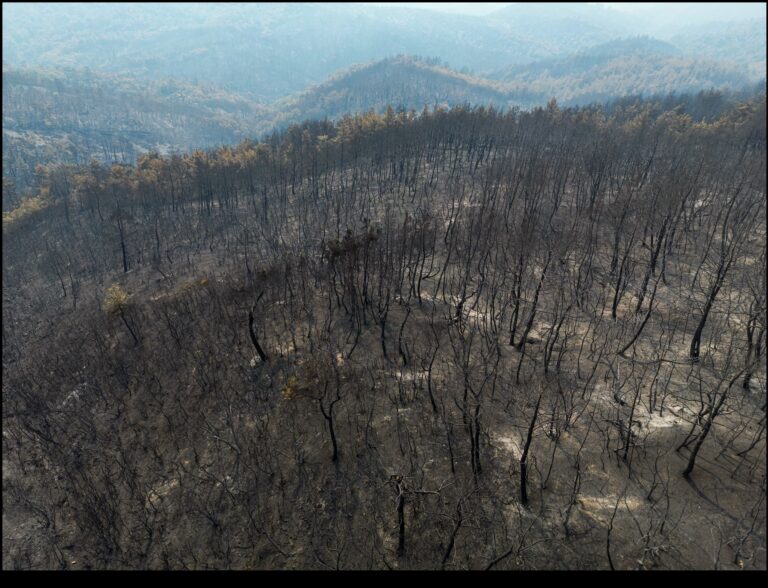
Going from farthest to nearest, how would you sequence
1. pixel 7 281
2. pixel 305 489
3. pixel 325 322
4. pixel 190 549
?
pixel 7 281 < pixel 325 322 < pixel 305 489 < pixel 190 549

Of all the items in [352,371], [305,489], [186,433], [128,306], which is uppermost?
[352,371]

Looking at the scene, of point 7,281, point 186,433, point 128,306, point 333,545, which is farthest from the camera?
point 7,281

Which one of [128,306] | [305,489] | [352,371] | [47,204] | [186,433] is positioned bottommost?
[47,204]

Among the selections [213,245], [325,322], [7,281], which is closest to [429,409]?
[325,322]

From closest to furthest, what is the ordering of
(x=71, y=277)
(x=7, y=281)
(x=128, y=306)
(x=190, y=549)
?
(x=190, y=549), (x=128, y=306), (x=71, y=277), (x=7, y=281)

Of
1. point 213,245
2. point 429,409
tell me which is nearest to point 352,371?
point 429,409

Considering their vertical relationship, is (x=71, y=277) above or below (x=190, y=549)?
below

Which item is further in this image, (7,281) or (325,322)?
(7,281)

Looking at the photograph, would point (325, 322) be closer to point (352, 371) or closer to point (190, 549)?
point (352, 371)

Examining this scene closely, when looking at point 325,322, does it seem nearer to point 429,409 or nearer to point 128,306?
point 429,409
